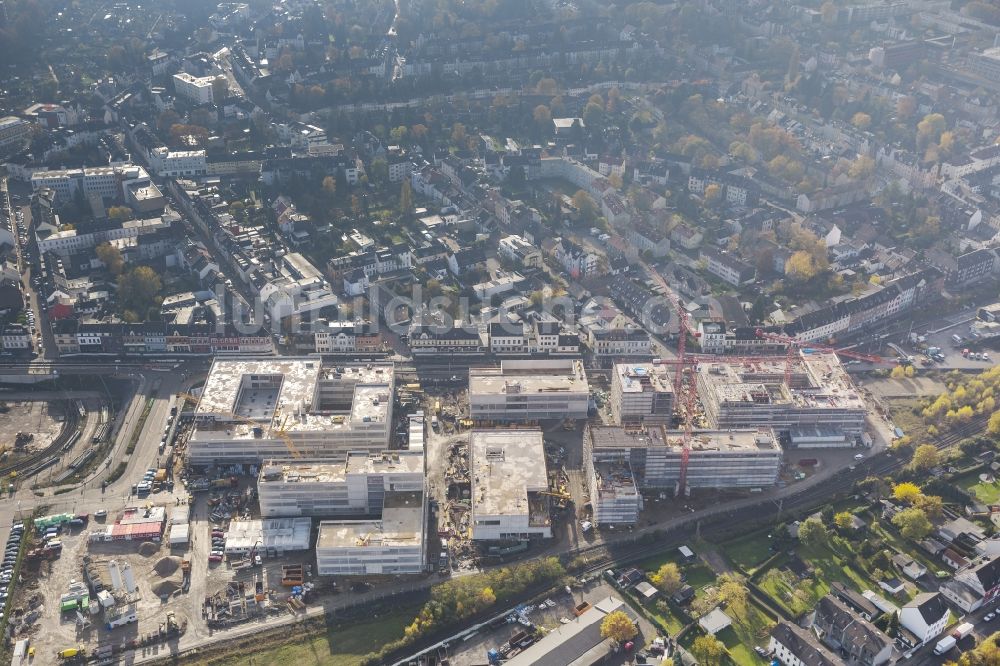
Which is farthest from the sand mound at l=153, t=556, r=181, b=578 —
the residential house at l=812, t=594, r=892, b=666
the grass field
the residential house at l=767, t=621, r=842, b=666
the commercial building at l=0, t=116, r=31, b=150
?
the commercial building at l=0, t=116, r=31, b=150

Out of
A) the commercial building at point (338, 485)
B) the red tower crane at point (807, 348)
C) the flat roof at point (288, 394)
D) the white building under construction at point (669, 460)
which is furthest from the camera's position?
the red tower crane at point (807, 348)

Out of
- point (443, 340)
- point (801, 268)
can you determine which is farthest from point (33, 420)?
point (801, 268)

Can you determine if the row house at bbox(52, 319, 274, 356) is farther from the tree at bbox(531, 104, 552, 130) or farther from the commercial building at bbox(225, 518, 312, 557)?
the tree at bbox(531, 104, 552, 130)

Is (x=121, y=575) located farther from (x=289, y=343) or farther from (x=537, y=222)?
(x=537, y=222)

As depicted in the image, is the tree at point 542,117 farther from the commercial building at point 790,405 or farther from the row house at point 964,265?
the commercial building at point 790,405

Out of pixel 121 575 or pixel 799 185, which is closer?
pixel 121 575

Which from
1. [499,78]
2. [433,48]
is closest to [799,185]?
[499,78]

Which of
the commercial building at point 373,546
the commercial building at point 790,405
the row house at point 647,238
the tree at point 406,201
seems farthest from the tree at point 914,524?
the tree at point 406,201
